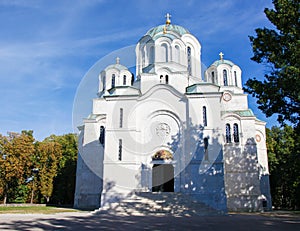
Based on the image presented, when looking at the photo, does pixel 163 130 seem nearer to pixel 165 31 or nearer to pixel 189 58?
pixel 189 58

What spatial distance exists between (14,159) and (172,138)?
16.7 meters

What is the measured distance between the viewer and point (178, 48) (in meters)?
25.8

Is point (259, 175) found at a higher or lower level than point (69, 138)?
lower

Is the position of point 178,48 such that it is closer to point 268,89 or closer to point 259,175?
point 259,175

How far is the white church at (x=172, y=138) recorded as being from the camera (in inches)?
794

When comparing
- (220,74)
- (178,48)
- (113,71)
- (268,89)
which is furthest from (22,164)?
(268,89)

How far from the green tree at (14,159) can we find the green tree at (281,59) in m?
24.1

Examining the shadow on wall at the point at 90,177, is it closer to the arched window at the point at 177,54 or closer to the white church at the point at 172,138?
the white church at the point at 172,138

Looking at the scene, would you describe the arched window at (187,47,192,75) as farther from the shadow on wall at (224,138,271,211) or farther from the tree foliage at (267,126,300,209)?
the tree foliage at (267,126,300,209)

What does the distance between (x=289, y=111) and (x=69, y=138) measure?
30.8m

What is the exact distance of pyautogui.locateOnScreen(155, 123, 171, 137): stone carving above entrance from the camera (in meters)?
21.7

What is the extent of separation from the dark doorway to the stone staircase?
188 cm

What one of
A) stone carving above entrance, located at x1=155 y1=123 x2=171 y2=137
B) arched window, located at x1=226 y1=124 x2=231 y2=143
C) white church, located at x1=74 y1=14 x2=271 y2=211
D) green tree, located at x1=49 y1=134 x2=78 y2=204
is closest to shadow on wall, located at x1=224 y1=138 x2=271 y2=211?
white church, located at x1=74 y1=14 x2=271 y2=211

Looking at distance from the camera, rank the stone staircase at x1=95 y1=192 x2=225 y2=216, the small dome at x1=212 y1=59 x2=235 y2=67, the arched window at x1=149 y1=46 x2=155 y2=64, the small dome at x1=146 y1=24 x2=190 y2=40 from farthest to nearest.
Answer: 1. the small dome at x1=212 y1=59 x2=235 y2=67
2. the small dome at x1=146 y1=24 x2=190 y2=40
3. the arched window at x1=149 y1=46 x2=155 y2=64
4. the stone staircase at x1=95 y1=192 x2=225 y2=216
